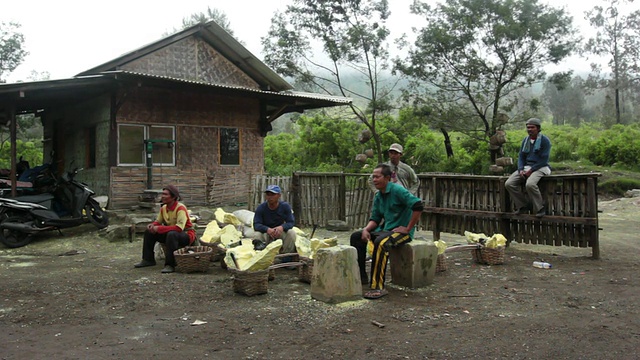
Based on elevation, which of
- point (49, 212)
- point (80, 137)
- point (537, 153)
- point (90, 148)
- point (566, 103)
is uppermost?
point (566, 103)

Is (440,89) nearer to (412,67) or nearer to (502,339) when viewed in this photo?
(412,67)

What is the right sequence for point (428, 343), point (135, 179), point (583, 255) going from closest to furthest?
point (428, 343), point (583, 255), point (135, 179)

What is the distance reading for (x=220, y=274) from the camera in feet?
21.2

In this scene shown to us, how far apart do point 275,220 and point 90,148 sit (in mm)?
8509

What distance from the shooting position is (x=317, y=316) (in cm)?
452

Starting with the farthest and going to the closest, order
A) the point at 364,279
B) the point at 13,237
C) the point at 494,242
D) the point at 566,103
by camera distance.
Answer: the point at 566,103 → the point at 13,237 → the point at 494,242 → the point at 364,279

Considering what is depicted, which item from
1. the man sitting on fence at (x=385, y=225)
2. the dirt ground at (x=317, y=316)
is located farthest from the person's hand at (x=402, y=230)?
the dirt ground at (x=317, y=316)

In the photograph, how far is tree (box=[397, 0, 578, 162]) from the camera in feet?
61.5

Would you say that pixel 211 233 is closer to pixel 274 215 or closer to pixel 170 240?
pixel 170 240

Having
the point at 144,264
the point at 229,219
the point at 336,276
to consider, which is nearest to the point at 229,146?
the point at 229,219

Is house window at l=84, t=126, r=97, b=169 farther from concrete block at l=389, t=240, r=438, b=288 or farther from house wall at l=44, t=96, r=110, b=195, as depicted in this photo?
concrete block at l=389, t=240, r=438, b=288

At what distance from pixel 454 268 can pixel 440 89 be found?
1607cm

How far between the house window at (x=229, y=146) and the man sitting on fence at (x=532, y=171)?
8091mm

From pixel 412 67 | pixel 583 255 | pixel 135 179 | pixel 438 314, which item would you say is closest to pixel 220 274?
pixel 438 314
